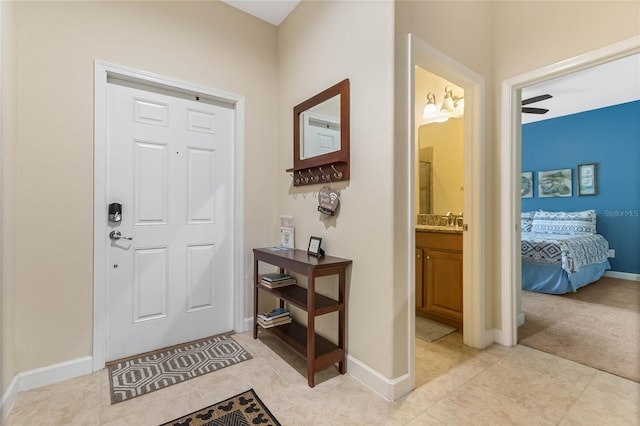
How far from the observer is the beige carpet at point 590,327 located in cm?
220

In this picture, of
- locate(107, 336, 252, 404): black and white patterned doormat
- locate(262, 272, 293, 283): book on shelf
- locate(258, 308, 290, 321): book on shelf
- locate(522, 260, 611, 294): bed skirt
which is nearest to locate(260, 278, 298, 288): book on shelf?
locate(262, 272, 293, 283): book on shelf

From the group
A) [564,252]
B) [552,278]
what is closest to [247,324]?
[552,278]

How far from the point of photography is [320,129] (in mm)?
2336

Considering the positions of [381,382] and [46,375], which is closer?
[381,382]

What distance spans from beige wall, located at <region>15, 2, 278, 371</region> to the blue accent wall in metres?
6.64

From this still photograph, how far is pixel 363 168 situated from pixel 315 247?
72cm

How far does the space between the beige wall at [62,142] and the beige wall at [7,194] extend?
0.18 feet

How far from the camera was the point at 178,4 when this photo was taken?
2.35 m

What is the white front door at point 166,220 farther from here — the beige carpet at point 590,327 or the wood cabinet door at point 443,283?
the beige carpet at point 590,327

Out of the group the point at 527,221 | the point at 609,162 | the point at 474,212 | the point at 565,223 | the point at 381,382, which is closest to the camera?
the point at 381,382

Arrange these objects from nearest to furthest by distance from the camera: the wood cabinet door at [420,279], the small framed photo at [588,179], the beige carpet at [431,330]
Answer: the beige carpet at [431,330]
the wood cabinet door at [420,279]
the small framed photo at [588,179]

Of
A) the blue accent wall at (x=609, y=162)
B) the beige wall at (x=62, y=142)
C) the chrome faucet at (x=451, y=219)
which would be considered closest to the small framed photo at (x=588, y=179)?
the blue accent wall at (x=609, y=162)

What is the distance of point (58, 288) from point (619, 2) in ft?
13.2

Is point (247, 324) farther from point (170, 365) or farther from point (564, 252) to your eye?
point (564, 252)
